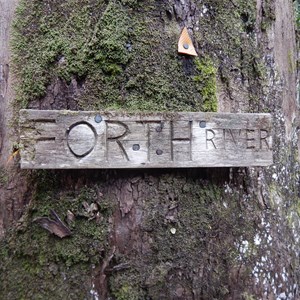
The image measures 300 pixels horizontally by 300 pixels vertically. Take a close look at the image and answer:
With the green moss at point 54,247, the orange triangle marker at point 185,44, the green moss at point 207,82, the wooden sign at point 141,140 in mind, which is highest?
the orange triangle marker at point 185,44

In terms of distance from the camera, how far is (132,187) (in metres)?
1.37

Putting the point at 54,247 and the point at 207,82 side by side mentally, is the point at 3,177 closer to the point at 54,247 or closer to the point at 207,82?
the point at 54,247

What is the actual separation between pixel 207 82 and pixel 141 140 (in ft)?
1.11

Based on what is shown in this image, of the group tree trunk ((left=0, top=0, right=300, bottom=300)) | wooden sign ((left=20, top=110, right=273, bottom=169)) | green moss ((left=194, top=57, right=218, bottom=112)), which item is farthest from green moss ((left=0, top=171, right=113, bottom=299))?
green moss ((left=194, top=57, right=218, bottom=112))

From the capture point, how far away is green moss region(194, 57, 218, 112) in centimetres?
147

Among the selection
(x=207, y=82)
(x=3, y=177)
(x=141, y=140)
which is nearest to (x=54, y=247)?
(x=3, y=177)

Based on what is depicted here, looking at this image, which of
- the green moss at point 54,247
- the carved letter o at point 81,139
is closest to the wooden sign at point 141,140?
the carved letter o at point 81,139

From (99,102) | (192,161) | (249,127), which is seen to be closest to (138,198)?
(192,161)

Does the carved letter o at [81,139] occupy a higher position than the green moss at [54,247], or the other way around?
the carved letter o at [81,139]

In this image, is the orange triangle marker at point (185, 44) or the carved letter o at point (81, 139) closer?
the carved letter o at point (81, 139)

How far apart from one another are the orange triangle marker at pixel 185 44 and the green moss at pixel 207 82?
40 millimetres

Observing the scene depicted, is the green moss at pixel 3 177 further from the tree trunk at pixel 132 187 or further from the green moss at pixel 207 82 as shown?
the green moss at pixel 207 82

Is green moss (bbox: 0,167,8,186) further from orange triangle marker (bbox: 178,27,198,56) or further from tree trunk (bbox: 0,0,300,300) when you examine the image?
orange triangle marker (bbox: 178,27,198,56)

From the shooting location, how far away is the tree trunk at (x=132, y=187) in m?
1.34
